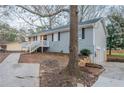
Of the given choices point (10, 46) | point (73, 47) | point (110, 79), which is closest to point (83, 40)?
point (110, 79)

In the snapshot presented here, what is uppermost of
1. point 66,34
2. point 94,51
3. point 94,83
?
point 66,34

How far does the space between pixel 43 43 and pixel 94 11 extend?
35.3 feet

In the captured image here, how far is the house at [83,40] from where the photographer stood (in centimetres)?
2127

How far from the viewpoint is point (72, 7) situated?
12383 millimetres

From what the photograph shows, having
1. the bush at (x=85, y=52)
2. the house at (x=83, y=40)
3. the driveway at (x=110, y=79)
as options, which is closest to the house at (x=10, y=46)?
the house at (x=83, y=40)

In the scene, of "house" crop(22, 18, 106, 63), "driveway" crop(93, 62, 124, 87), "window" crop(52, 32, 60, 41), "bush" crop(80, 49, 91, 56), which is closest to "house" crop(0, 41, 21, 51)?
"house" crop(22, 18, 106, 63)

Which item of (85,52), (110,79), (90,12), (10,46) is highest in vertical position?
(90,12)

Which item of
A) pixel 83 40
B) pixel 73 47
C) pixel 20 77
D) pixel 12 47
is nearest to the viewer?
pixel 20 77

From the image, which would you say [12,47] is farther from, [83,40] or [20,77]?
[20,77]

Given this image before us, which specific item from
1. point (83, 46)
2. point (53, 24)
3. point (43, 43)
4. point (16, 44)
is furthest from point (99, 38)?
point (16, 44)

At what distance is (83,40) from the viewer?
21922 mm

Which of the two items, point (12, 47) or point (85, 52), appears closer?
point (85, 52)

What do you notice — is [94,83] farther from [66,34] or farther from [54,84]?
[66,34]

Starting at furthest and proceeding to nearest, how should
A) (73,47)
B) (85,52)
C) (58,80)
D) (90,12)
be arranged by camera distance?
(90,12), (85,52), (73,47), (58,80)
